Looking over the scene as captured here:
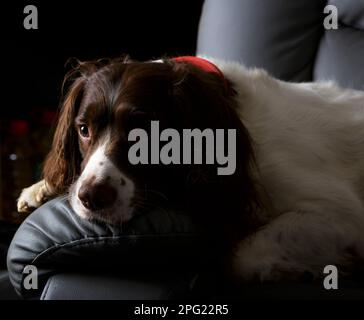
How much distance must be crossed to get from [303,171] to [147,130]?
A: 388 mm

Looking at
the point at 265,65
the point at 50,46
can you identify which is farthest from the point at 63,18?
the point at 265,65

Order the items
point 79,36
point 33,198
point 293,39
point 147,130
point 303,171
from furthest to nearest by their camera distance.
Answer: point 79,36
point 293,39
point 33,198
point 303,171
point 147,130

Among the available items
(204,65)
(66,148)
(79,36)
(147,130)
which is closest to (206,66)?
(204,65)

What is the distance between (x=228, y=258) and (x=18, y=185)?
6.13ft

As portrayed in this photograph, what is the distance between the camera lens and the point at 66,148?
1.47 meters

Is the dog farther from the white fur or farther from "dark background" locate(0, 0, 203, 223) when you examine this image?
"dark background" locate(0, 0, 203, 223)

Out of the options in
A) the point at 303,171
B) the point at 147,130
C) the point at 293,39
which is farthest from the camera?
the point at 293,39

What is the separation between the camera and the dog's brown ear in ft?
4.75

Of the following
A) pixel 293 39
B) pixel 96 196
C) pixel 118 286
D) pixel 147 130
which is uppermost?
pixel 293 39

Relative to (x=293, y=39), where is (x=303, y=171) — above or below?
below

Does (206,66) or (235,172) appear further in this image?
(206,66)

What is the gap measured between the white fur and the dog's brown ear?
41 cm

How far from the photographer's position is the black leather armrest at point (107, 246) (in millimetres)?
1081

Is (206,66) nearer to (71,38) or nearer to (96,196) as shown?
(96,196)
